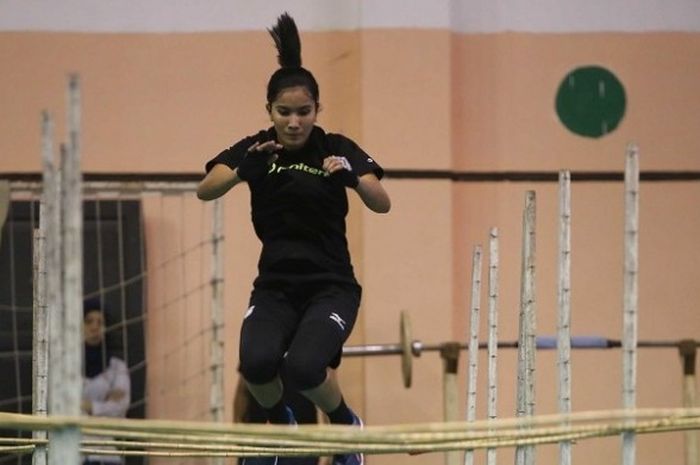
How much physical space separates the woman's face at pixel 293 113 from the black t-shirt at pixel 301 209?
0.23 feet

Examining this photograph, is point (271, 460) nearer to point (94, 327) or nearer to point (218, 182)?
point (218, 182)

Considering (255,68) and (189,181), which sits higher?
(255,68)

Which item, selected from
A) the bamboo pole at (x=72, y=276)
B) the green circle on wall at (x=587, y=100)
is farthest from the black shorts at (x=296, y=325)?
the green circle on wall at (x=587, y=100)

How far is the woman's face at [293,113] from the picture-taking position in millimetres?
3965

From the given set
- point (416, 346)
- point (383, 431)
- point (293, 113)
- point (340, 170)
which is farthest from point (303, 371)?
point (416, 346)

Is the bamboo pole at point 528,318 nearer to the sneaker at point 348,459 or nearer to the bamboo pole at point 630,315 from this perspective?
the sneaker at point 348,459

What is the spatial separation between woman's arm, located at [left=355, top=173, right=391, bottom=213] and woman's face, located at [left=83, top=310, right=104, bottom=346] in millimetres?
2637

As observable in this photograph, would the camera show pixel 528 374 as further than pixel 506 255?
No

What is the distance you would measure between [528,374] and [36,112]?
132 inches

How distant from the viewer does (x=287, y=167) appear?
4047mm

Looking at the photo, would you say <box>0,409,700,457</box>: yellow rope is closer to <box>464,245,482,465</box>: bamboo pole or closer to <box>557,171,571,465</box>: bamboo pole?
<box>557,171,571,465</box>: bamboo pole

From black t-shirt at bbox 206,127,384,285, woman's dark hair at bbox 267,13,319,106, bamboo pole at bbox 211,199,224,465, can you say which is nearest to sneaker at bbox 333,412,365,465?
black t-shirt at bbox 206,127,384,285

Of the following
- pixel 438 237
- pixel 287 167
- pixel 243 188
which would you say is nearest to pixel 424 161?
pixel 438 237

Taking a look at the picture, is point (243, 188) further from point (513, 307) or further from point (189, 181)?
point (513, 307)
